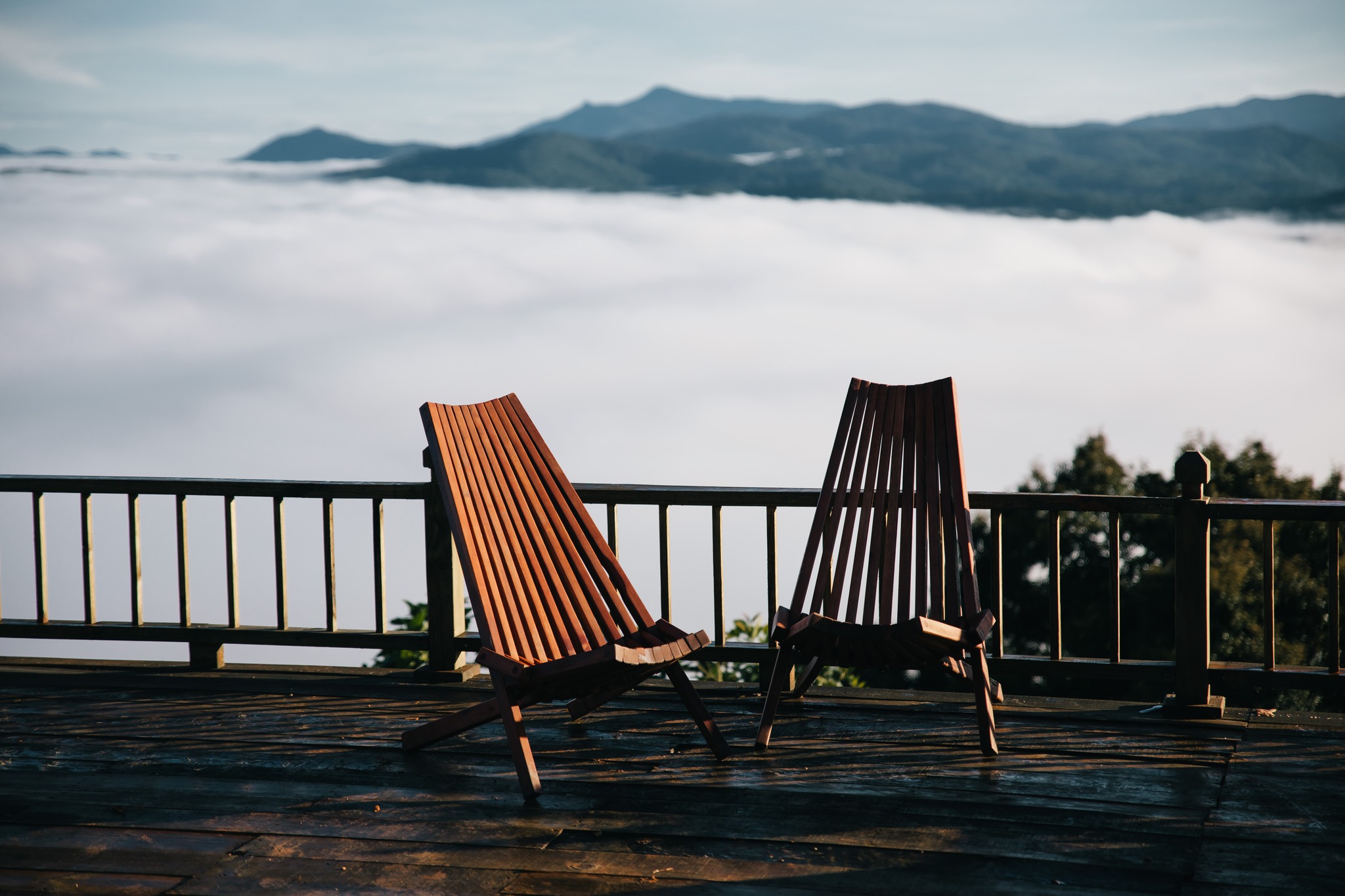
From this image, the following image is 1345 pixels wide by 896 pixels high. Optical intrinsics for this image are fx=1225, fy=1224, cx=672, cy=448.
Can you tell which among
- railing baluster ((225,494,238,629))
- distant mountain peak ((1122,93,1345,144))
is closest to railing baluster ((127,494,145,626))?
railing baluster ((225,494,238,629))

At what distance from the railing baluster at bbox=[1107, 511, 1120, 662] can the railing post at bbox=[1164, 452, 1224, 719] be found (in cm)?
20

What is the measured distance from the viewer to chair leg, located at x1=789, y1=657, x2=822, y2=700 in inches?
173

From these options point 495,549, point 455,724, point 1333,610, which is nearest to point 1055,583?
point 1333,610

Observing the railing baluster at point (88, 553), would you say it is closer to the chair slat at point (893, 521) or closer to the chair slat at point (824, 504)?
the chair slat at point (824, 504)

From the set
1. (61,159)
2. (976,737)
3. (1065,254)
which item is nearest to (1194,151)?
(1065,254)

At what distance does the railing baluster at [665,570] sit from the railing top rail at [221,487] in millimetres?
987

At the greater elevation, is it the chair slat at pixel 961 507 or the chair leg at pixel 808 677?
the chair slat at pixel 961 507

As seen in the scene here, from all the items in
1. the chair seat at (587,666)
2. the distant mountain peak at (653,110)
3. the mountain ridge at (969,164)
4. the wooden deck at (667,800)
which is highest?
the distant mountain peak at (653,110)

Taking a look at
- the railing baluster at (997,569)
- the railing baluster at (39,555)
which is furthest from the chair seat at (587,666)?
the railing baluster at (39,555)

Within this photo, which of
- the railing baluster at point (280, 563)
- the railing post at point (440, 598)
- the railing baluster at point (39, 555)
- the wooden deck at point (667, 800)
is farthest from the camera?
the railing baluster at point (39, 555)

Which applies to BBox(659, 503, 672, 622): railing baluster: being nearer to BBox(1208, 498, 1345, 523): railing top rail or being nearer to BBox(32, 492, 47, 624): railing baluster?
BBox(1208, 498, 1345, 523): railing top rail

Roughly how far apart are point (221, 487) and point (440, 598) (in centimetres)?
106

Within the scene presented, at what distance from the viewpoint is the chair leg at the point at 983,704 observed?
3904 mm

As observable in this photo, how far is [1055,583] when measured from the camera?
14.5 ft
